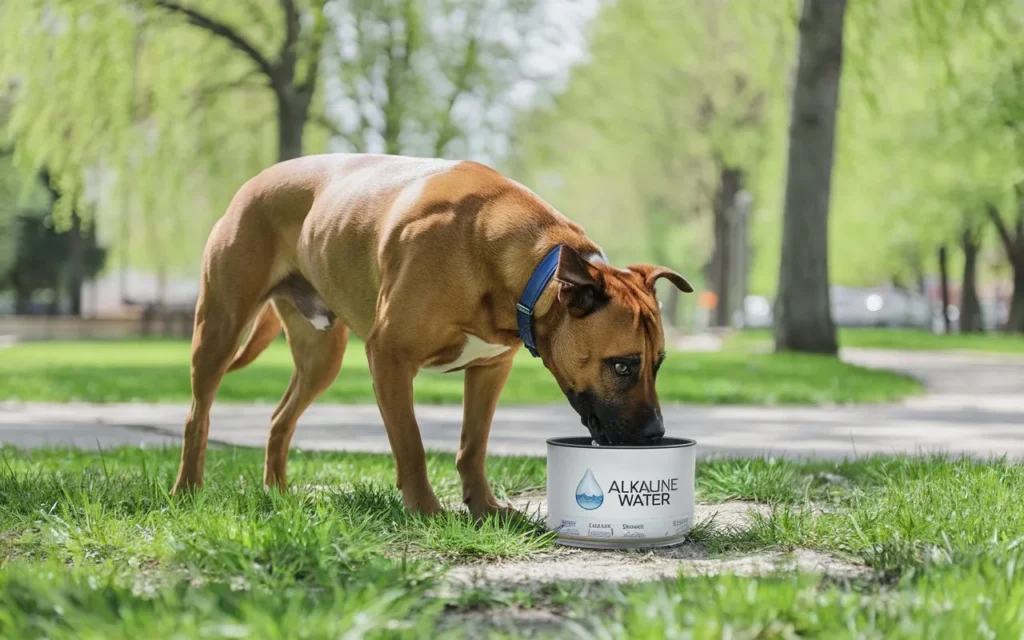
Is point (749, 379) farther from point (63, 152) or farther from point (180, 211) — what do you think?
point (180, 211)

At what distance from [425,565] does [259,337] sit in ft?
8.79

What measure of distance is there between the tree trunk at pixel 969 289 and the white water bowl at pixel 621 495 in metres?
32.4

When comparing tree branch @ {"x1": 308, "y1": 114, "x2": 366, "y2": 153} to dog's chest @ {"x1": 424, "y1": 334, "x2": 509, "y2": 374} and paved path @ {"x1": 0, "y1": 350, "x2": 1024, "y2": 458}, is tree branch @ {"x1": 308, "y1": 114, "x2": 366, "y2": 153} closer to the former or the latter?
paved path @ {"x1": 0, "y1": 350, "x2": 1024, "y2": 458}

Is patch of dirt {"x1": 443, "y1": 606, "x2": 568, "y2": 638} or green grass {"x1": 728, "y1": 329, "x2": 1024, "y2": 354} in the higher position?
patch of dirt {"x1": 443, "y1": 606, "x2": 568, "y2": 638}

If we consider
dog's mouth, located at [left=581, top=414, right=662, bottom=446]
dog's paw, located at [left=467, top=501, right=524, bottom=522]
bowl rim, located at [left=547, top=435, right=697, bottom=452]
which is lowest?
dog's paw, located at [left=467, top=501, right=524, bottom=522]

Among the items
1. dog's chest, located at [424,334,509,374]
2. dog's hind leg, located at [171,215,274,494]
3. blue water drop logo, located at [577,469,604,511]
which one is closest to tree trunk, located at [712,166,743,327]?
dog's hind leg, located at [171,215,274,494]

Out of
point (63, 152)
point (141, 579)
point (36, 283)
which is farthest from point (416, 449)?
point (36, 283)

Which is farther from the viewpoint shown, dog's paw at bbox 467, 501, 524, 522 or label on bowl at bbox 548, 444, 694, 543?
dog's paw at bbox 467, 501, 524, 522

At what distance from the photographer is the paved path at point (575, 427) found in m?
8.06

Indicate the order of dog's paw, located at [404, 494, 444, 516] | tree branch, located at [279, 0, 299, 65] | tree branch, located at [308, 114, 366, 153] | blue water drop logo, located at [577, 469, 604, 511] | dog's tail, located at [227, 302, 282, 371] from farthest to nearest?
tree branch, located at [308, 114, 366, 153] < tree branch, located at [279, 0, 299, 65] < dog's tail, located at [227, 302, 282, 371] < dog's paw, located at [404, 494, 444, 516] < blue water drop logo, located at [577, 469, 604, 511]

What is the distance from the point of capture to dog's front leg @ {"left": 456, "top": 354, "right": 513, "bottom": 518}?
481cm

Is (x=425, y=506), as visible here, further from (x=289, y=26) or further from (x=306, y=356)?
(x=289, y=26)

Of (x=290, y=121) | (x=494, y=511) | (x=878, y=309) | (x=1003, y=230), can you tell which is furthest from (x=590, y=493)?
(x=878, y=309)

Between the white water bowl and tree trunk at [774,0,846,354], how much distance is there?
12.2m
